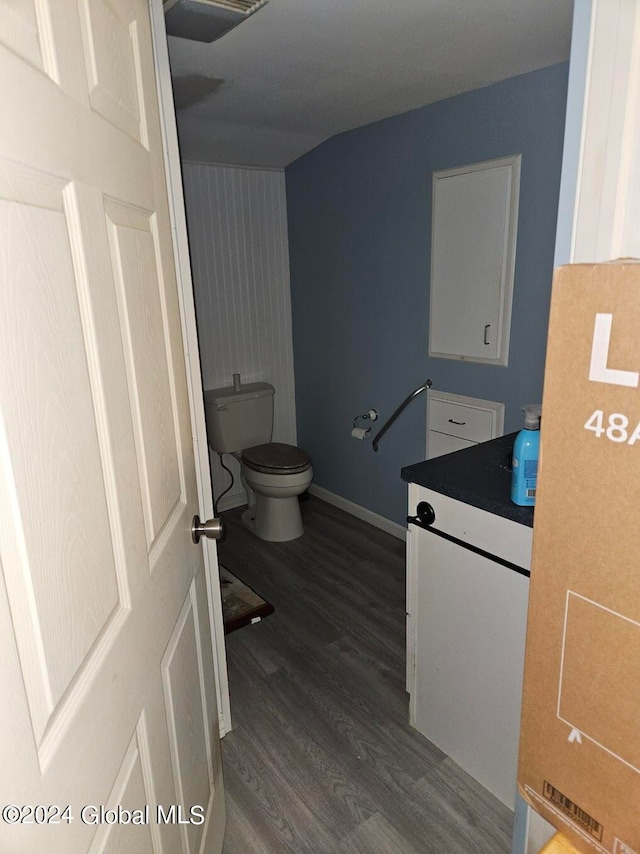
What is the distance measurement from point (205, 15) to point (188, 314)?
810 mm

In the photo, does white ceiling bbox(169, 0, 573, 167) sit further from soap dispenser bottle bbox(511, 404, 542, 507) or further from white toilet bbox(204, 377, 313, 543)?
white toilet bbox(204, 377, 313, 543)

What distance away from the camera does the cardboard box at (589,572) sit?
2.02 feet

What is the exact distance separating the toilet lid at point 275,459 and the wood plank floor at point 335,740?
1.74ft

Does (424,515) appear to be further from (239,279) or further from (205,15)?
(239,279)

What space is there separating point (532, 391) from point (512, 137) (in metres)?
1.00

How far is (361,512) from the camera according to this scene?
3.42 meters

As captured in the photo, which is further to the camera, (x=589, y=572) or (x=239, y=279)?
(x=239, y=279)

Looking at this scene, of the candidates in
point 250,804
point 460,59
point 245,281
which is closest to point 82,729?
point 250,804

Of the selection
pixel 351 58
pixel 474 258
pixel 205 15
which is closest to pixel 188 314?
pixel 205 15

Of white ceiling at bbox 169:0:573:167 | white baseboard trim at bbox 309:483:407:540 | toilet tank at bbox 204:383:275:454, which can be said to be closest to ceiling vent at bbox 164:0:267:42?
white ceiling at bbox 169:0:573:167

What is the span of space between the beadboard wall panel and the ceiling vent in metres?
1.52

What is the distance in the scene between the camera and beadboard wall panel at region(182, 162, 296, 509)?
3223 millimetres

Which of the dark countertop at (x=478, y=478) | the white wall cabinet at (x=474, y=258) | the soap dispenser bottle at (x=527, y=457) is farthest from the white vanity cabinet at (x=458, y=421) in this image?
the soap dispenser bottle at (x=527, y=457)

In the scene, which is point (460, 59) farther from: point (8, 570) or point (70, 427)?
point (8, 570)
